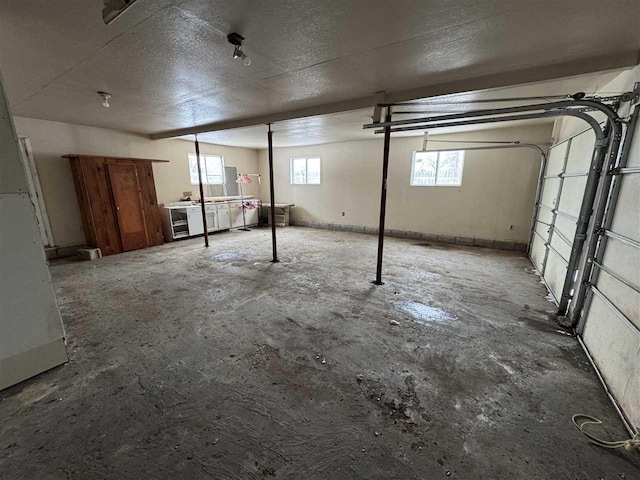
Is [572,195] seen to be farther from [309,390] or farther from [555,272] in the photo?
[309,390]

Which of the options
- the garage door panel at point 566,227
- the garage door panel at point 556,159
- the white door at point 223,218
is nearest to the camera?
the garage door panel at point 566,227

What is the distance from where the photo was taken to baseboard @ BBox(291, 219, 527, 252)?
5.66 m

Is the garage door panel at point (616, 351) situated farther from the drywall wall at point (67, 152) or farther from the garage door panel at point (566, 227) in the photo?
the drywall wall at point (67, 152)

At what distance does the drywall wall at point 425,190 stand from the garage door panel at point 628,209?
12.3ft

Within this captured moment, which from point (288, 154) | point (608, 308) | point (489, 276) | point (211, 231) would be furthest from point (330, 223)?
point (608, 308)

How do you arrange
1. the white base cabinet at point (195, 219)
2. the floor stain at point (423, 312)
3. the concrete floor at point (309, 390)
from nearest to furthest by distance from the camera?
the concrete floor at point (309, 390) → the floor stain at point (423, 312) → the white base cabinet at point (195, 219)

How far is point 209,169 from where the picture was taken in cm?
770

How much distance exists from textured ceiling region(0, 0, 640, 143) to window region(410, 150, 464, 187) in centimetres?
352

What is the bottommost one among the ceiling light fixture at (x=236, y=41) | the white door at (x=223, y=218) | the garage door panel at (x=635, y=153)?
the white door at (x=223, y=218)

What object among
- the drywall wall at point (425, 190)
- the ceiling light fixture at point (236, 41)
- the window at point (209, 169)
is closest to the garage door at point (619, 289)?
the ceiling light fixture at point (236, 41)

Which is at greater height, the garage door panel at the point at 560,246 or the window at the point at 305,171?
the window at the point at 305,171

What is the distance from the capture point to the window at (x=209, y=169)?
7.29 m

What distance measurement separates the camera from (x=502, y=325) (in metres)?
2.73

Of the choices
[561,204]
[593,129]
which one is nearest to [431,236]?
[561,204]
